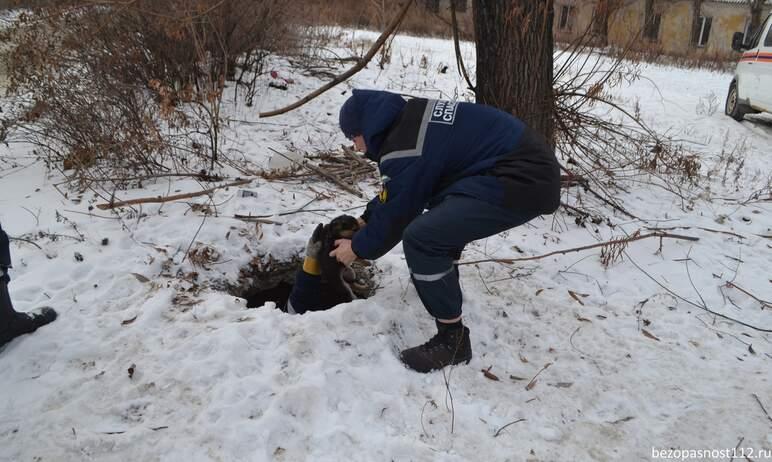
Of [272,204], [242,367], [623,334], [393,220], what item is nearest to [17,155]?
[272,204]

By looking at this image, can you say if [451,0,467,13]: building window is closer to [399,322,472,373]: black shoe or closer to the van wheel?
[399,322,472,373]: black shoe

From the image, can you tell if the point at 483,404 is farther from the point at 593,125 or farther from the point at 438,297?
the point at 593,125

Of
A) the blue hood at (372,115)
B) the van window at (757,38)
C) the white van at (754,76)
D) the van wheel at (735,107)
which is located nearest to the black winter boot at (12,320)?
the blue hood at (372,115)

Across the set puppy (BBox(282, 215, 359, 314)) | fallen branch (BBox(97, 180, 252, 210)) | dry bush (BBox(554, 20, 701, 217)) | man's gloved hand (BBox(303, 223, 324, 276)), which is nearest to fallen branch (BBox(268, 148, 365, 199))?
fallen branch (BBox(97, 180, 252, 210))

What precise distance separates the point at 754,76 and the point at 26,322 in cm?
1059

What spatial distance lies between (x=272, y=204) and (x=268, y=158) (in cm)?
116

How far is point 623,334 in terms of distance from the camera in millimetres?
3252

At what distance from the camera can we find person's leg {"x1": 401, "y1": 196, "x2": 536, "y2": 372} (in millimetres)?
2516

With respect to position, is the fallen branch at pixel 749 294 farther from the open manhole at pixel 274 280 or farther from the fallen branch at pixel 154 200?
the fallen branch at pixel 154 200

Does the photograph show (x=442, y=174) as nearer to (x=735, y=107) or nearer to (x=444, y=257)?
(x=444, y=257)

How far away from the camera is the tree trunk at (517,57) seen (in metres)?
4.35

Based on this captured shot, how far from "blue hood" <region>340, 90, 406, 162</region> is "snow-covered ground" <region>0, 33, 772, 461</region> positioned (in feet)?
3.69

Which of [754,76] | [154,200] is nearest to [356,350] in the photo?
[154,200]

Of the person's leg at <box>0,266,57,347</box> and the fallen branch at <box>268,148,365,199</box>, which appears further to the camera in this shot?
the fallen branch at <box>268,148,365,199</box>
